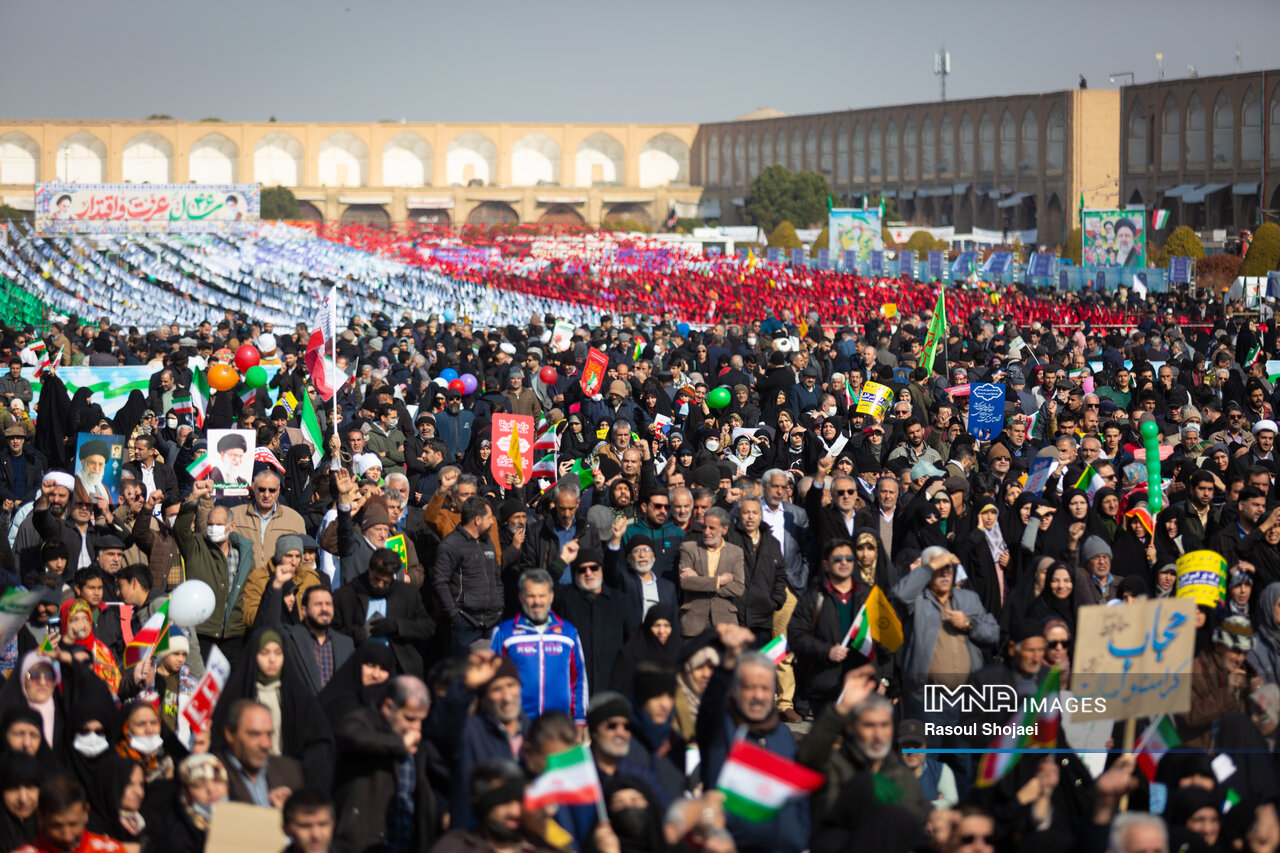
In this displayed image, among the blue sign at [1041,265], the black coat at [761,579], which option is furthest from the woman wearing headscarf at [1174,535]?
the blue sign at [1041,265]

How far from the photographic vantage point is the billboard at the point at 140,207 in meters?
44.4

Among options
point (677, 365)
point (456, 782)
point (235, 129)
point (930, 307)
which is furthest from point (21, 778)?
point (235, 129)

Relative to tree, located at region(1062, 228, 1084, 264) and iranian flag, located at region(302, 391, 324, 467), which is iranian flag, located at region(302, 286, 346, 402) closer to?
iranian flag, located at region(302, 391, 324, 467)

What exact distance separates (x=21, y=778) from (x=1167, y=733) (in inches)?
133

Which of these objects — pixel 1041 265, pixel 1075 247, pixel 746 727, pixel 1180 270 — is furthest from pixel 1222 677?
pixel 1075 247

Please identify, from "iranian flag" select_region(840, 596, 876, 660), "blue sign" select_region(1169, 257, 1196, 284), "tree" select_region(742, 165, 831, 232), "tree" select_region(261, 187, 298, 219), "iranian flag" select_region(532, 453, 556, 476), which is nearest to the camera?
"iranian flag" select_region(840, 596, 876, 660)

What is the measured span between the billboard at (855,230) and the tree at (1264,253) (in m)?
9.17

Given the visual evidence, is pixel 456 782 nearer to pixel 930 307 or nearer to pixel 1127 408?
pixel 1127 408

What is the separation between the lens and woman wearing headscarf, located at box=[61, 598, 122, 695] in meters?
6.21

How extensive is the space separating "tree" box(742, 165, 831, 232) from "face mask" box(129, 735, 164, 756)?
6333 cm

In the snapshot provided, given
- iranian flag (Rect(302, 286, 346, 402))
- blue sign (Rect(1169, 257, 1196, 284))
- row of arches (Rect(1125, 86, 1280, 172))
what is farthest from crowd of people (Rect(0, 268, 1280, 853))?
row of arches (Rect(1125, 86, 1280, 172))

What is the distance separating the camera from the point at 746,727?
480 centimetres

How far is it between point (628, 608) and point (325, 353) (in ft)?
16.6

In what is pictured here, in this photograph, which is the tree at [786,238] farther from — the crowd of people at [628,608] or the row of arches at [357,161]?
the crowd of people at [628,608]
